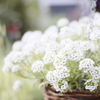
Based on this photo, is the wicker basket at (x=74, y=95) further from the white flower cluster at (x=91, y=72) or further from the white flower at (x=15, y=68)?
the white flower at (x=15, y=68)

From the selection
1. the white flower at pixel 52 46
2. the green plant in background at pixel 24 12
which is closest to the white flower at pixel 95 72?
the white flower at pixel 52 46

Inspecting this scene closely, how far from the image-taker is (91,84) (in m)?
0.77

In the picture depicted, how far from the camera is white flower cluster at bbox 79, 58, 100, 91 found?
0.74m

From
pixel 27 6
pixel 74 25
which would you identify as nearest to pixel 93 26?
pixel 74 25

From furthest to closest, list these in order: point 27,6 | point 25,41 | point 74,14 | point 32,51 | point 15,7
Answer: point 27,6, point 15,7, point 74,14, point 25,41, point 32,51

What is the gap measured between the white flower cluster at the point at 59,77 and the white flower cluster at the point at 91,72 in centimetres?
5

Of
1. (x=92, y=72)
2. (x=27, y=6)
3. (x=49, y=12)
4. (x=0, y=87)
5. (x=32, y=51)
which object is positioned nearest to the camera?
(x=92, y=72)

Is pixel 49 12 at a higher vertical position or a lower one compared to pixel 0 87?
higher

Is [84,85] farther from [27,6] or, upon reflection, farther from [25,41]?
[27,6]

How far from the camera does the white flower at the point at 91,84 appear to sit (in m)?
0.77

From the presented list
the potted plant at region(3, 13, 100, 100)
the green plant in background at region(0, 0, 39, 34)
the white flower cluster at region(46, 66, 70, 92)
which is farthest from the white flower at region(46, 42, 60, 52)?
the green plant in background at region(0, 0, 39, 34)

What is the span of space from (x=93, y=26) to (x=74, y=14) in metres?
3.12

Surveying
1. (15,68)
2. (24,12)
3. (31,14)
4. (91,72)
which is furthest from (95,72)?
(31,14)

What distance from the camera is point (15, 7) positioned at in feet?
15.5
